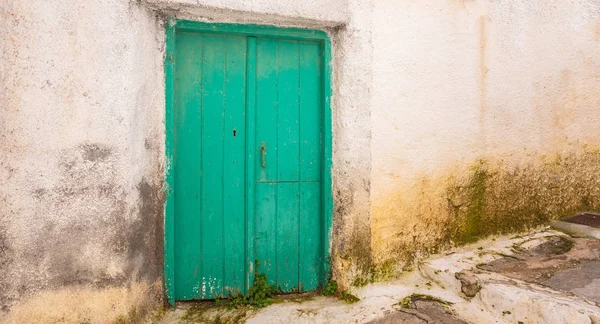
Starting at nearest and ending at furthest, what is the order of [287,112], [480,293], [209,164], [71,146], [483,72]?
[71,146] < [480,293] < [209,164] < [287,112] < [483,72]

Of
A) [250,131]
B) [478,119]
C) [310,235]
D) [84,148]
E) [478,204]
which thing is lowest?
[310,235]

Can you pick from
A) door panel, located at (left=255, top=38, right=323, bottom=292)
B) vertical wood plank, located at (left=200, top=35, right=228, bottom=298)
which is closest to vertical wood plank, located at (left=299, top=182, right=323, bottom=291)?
door panel, located at (left=255, top=38, right=323, bottom=292)

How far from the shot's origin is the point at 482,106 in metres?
3.42

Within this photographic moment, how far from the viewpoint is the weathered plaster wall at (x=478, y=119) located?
3.20 metres

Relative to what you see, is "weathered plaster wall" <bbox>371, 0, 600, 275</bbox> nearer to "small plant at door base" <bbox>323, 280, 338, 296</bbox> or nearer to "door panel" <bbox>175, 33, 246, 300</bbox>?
"small plant at door base" <bbox>323, 280, 338, 296</bbox>

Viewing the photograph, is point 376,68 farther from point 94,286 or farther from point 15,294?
point 15,294

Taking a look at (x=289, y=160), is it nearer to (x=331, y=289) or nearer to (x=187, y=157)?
(x=187, y=157)

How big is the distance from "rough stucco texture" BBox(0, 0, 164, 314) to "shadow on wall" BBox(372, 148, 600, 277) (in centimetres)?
184

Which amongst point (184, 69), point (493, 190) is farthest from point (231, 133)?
point (493, 190)

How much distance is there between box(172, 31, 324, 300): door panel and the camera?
305 cm

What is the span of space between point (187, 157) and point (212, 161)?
18 centimetres

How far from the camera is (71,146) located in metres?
2.53

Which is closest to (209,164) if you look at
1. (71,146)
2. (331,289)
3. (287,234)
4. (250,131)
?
(250,131)

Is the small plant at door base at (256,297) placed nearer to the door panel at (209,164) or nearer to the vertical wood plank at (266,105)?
the door panel at (209,164)
